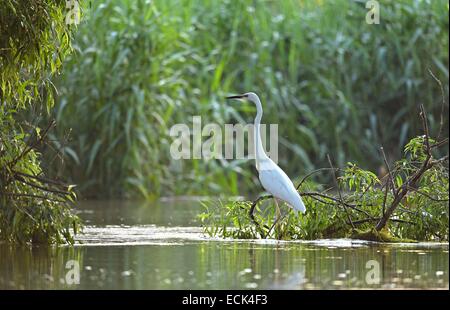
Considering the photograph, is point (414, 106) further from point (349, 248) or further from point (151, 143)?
point (349, 248)

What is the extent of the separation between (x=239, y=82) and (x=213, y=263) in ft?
33.8

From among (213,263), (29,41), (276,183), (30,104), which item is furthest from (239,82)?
(213,263)

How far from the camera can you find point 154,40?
16422 millimetres

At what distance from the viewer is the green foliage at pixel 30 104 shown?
866cm

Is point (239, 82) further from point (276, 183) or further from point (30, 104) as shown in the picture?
point (30, 104)

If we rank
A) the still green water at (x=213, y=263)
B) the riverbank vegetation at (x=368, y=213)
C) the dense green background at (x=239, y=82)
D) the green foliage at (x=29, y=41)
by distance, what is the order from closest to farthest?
1. the still green water at (x=213, y=263)
2. the green foliage at (x=29, y=41)
3. the riverbank vegetation at (x=368, y=213)
4. the dense green background at (x=239, y=82)

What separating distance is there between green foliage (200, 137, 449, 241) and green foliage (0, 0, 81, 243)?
1412 millimetres

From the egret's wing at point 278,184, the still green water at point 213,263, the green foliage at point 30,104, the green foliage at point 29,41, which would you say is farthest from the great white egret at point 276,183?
the green foliage at point 29,41

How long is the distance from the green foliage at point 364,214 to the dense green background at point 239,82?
5975mm

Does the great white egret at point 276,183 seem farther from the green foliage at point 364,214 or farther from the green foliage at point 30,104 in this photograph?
the green foliage at point 30,104

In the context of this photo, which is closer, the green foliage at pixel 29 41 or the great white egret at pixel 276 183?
the green foliage at pixel 29 41

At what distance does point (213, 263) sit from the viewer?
803 cm

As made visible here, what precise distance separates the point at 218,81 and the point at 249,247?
8318 mm

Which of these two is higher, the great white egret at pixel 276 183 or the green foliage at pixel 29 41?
the green foliage at pixel 29 41
